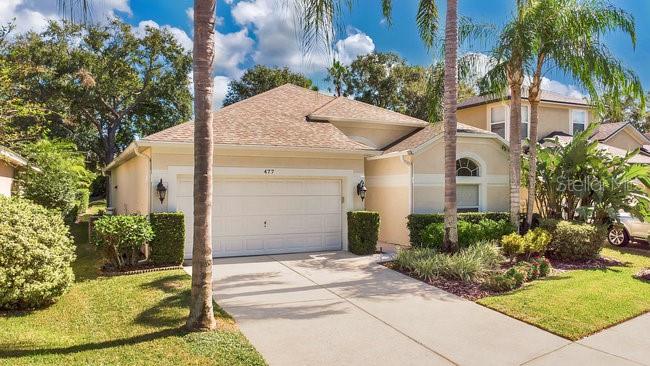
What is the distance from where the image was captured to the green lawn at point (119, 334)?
493 centimetres

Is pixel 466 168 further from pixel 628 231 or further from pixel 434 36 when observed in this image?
pixel 628 231

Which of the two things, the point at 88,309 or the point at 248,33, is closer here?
the point at 88,309

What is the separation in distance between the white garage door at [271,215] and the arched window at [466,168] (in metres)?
4.54

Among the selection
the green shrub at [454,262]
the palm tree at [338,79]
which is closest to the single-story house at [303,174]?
the green shrub at [454,262]

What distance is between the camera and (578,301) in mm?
7562

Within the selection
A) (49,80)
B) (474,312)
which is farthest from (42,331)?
(49,80)

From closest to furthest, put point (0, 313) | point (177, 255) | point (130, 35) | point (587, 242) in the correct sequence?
point (0, 313), point (177, 255), point (587, 242), point (130, 35)

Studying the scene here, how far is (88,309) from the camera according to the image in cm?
689

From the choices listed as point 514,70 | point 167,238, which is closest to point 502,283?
point 514,70

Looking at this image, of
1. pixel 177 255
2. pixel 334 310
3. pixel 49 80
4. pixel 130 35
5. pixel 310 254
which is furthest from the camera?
pixel 130 35

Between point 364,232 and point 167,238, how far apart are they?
566cm

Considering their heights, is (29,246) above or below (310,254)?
above

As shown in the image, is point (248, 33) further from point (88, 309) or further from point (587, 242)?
point (587, 242)

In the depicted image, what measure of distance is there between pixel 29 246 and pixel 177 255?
3.84 m
